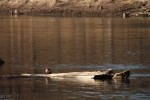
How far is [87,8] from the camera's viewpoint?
99438 millimetres

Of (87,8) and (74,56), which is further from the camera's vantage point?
(87,8)

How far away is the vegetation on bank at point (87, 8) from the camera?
3868 inches

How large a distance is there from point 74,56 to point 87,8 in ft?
183

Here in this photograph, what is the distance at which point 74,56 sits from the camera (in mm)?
44000

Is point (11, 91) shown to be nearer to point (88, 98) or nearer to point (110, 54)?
point (88, 98)

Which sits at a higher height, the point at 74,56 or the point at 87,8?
the point at 87,8

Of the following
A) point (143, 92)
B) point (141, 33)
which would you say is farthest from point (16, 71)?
point (141, 33)

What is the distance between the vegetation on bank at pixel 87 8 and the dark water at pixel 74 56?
19.0m

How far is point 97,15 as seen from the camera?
9800cm

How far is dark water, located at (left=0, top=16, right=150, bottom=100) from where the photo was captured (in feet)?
96.7

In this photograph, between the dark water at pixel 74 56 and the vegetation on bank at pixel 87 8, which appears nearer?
the dark water at pixel 74 56

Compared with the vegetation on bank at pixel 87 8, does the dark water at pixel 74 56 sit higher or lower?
lower

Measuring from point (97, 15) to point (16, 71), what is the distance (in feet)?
204

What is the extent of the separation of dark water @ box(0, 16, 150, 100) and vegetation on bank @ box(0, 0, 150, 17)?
19.0 meters
